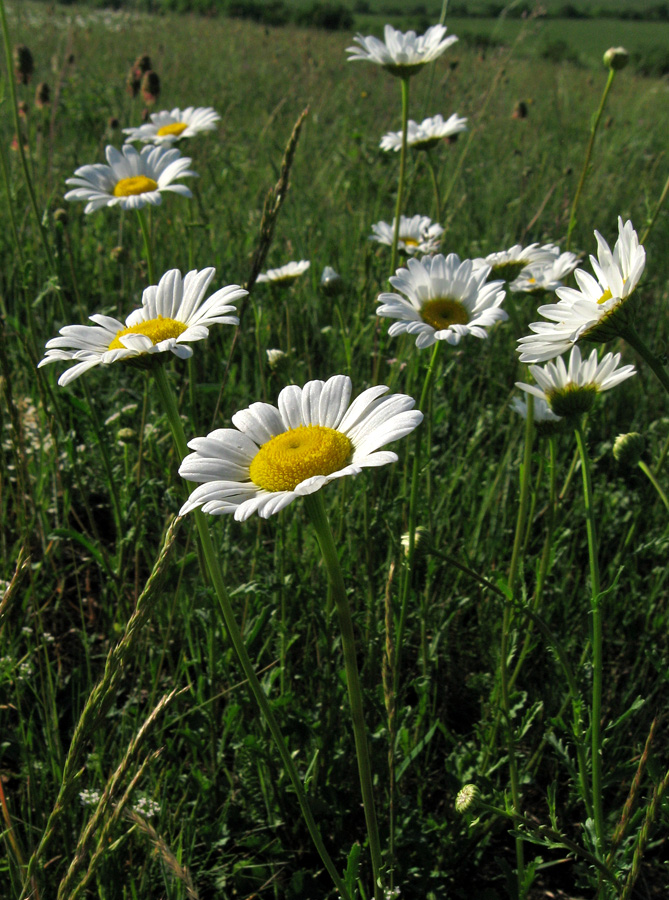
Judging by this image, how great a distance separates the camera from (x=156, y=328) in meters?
1.31

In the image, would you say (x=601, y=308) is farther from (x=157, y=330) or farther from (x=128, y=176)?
(x=128, y=176)

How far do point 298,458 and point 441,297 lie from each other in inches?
34.3

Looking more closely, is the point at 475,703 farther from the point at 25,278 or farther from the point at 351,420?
the point at 25,278

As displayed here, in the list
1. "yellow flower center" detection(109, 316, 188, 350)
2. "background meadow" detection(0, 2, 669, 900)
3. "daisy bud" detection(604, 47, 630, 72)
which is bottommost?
"background meadow" detection(0, 2, 669, 900)

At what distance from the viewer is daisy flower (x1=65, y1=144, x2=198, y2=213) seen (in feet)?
7.45

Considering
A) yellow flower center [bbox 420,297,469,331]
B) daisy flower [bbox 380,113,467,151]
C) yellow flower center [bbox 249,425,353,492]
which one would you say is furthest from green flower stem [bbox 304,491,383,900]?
daisy flower [bbox 380,113,467,151]

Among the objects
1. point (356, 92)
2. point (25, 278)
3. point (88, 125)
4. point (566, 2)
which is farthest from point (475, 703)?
point (566, 2)

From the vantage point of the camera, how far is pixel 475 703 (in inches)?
74.2

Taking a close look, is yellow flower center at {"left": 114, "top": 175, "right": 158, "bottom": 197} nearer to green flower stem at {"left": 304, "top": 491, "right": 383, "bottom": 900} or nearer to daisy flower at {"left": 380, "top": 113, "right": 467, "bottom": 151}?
daisy flower at {"left": 380, "top": 113, "right": 467, "bottom": 151}

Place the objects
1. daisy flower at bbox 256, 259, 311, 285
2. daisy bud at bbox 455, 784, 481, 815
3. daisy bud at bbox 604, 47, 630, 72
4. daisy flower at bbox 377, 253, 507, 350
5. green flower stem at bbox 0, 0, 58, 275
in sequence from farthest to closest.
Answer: daisy flower at bbox 256, 259, 311, 285, daisy bud at bbox 604, 47, 630, 72, green flower stem at bbox 0, 0, 58, 275, daisy flower at bbox 377, 253, 507, 350, daisy bud at bbox 455, 784, 481, 815

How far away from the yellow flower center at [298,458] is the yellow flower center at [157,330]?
311 millimetres

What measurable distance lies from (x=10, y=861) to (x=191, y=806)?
52 cm

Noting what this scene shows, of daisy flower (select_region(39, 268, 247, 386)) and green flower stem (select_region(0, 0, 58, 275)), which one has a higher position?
green flower stem (select_region(0, 0, 58, 275))

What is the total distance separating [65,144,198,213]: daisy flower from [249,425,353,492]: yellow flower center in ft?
4.49
